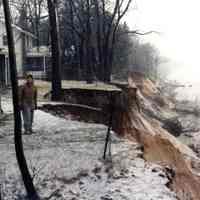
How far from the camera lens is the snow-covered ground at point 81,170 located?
1026 cm

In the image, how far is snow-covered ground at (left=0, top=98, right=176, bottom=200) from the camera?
10.3m

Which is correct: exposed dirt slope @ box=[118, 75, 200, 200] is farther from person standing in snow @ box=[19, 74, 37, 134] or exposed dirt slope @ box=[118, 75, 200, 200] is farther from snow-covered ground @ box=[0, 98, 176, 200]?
person standing in snow @ box=[19, 74, 37, 134]

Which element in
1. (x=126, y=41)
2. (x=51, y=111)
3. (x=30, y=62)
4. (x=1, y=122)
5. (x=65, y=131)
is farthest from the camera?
(x=126, y=41)

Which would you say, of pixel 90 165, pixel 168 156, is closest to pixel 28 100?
pixel 90 165

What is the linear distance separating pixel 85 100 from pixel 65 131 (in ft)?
22.3

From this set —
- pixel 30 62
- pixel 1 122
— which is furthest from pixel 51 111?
pixel 30 62

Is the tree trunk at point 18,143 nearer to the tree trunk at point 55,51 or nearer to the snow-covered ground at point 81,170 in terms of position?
the snow-covered ground at point 81,170

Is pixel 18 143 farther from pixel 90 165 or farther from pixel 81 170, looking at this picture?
pixel 90 165

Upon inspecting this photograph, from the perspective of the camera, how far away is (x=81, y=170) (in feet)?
37.4

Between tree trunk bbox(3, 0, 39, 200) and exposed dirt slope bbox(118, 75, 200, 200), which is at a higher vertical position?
tree trunk bbox(3, 0, 39, 200)

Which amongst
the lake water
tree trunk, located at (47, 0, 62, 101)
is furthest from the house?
tree trunk, located at (47, 0, 62, 101)

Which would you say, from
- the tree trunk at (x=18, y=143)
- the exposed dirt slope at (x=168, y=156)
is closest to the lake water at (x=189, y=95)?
the exposed dirt slope at (x=168, y=156)

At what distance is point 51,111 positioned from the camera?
19078mm

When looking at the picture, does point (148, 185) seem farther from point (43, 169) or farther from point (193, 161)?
point (193, 161)
